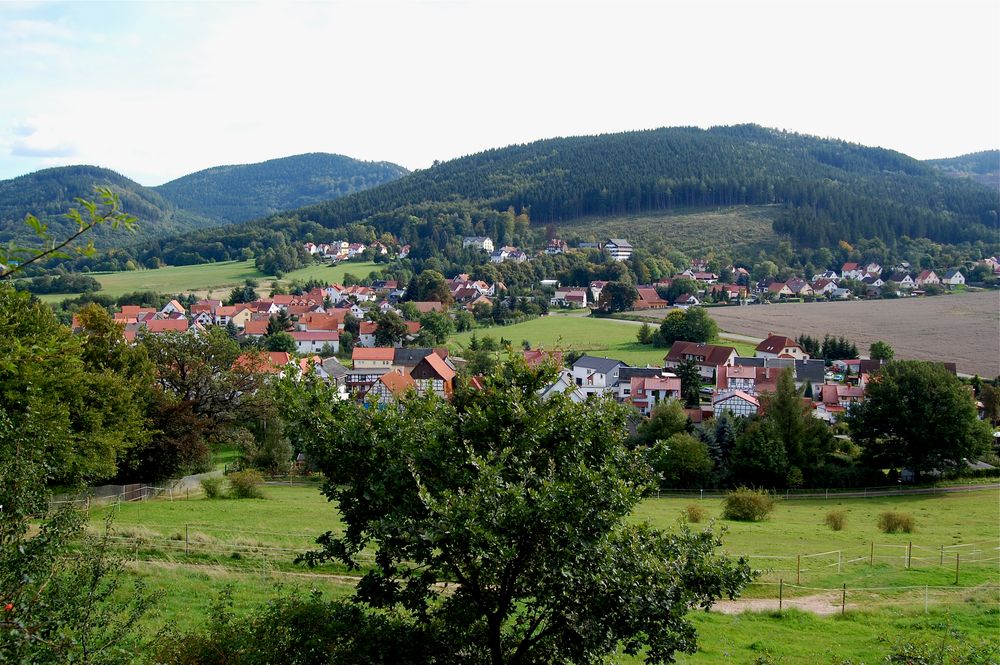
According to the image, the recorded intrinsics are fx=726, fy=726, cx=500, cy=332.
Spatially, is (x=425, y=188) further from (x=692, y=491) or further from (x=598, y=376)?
(x=692, y=491)

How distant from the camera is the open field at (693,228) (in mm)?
129125

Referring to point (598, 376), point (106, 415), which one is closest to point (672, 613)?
point (106, 415)

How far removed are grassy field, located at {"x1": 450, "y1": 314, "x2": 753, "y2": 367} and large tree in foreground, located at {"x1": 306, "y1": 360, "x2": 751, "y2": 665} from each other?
45787 mm

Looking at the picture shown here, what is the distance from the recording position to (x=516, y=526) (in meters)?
6.65

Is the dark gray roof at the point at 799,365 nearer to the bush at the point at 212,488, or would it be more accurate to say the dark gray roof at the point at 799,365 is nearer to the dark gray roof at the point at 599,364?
the dark gray roof at the point at 599,364

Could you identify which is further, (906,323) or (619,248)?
(619,248)

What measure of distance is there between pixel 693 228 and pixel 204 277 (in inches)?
3412

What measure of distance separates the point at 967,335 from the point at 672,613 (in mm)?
70676

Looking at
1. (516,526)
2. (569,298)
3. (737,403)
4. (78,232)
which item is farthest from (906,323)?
(78,232)

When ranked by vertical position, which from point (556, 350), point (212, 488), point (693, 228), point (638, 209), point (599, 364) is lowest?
point (212, 488)

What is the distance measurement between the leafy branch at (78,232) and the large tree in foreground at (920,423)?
3665 centimetres

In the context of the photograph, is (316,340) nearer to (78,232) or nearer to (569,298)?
(569,298)

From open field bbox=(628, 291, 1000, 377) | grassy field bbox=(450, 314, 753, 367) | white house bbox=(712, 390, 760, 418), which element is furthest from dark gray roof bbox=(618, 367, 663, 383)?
open field bbox=(628, 291, 1000, 377)

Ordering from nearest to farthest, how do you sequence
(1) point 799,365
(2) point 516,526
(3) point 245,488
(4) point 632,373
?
1. (2) point 516,526
2. (3) point 245,488
3. (4) point 632,373
4. (1) point 799,365
